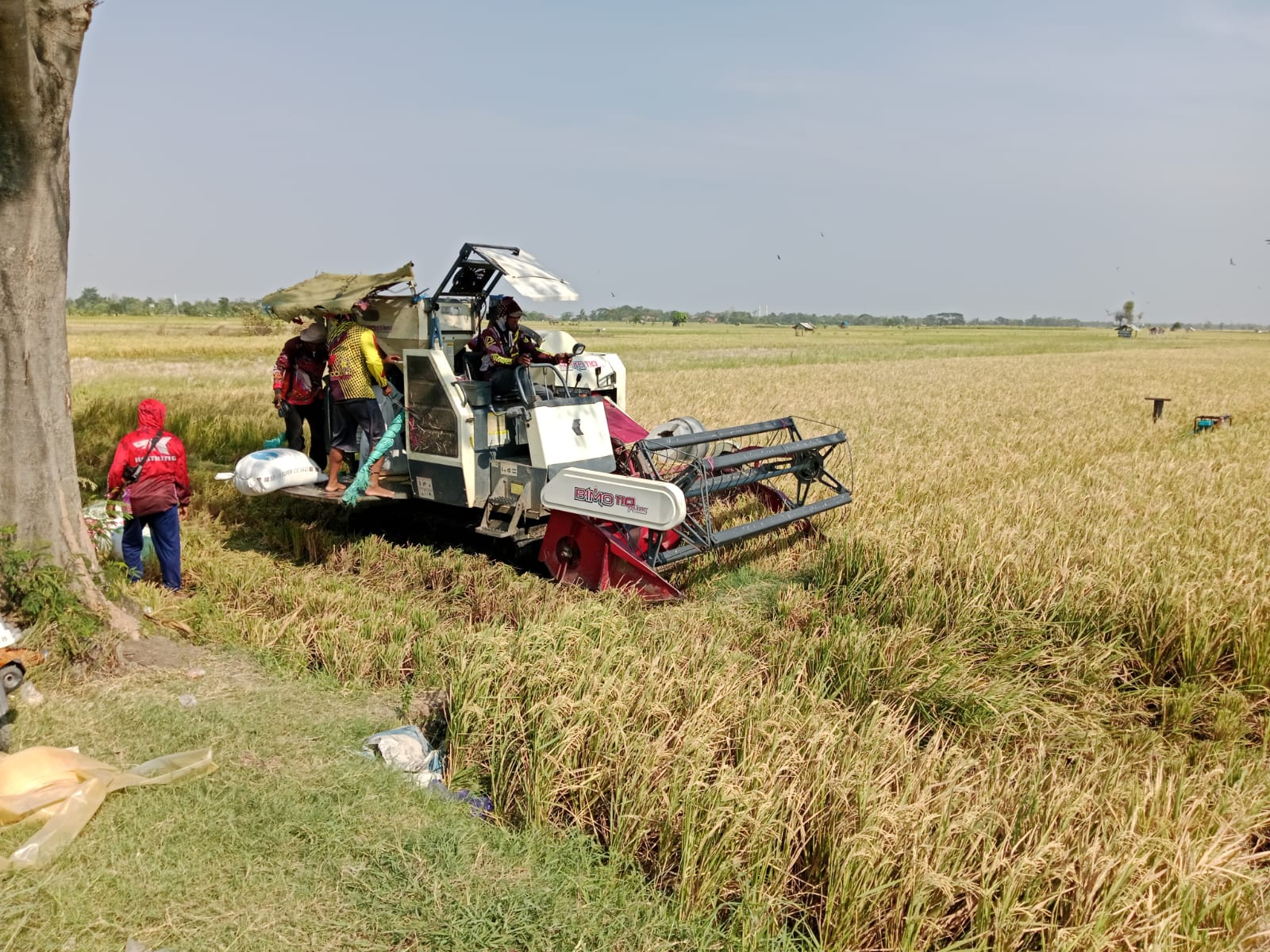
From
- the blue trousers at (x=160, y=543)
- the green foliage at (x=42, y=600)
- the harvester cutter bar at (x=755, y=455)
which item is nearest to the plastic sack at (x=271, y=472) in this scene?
the blue trousers at (x=160, y=543)

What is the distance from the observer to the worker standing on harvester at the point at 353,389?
7.71 meters

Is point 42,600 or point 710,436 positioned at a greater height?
point 710,436

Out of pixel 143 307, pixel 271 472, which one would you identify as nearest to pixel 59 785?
pixel 271 472

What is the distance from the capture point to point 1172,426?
16.0 meters

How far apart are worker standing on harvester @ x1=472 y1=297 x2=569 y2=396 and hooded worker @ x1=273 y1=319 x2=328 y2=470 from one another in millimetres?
1854

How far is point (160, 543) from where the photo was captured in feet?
22.3

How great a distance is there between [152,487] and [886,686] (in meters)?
5.51

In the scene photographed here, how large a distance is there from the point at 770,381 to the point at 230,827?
2283 centimetres

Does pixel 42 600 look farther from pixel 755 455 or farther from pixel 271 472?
pixel 755 455

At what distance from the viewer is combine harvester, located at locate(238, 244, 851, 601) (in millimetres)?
6559

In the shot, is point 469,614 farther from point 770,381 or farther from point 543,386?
point 770,381

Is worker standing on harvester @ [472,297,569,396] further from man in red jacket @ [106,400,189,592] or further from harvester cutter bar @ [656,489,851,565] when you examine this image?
man in red jacket @ [106,400,189,592]

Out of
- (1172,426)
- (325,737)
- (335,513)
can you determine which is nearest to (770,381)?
(1172,426)

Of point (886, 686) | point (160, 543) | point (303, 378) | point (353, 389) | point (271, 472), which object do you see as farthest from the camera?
point (303, 378)
